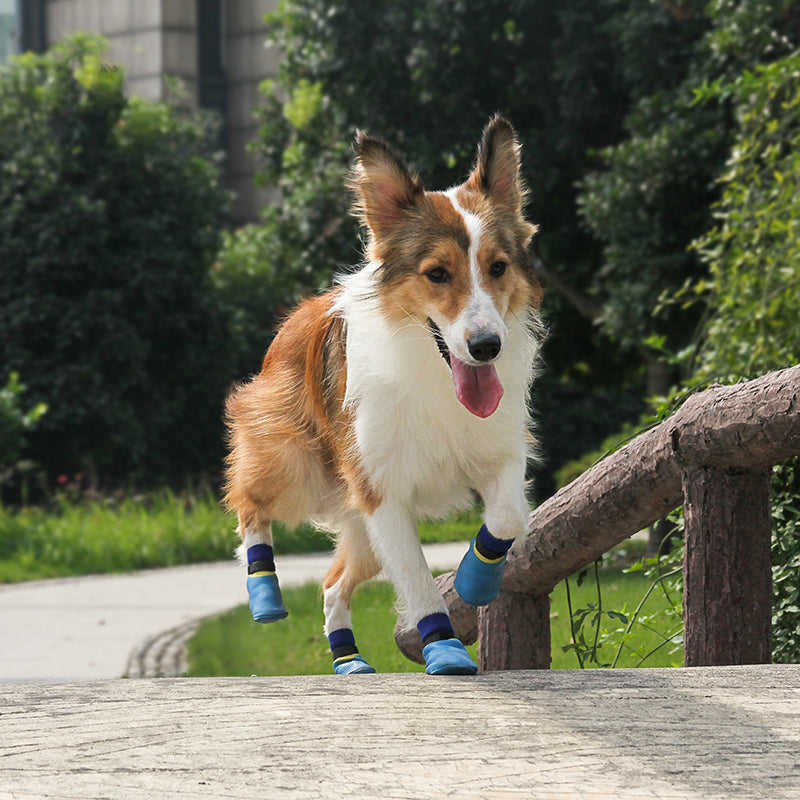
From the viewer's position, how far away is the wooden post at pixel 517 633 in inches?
161

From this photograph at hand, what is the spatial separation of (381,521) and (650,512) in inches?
31.8

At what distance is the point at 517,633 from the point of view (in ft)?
13.4

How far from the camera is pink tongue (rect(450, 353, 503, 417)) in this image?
289cm

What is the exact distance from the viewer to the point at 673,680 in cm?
269

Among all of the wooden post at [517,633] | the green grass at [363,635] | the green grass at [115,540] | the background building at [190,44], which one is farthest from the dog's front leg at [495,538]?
the background building at [190,44]

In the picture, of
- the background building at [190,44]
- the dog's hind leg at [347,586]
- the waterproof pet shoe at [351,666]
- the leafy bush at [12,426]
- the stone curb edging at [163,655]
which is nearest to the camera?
the waterproof pet shoe at [351,666]

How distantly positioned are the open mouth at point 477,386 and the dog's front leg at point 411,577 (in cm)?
47

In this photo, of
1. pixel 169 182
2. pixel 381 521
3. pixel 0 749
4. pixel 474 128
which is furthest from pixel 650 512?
pixel 169 182

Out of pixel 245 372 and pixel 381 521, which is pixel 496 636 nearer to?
pixel 381 521

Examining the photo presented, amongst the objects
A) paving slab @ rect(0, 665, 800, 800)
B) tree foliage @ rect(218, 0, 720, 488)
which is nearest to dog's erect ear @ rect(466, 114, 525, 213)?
paving slab @ rect(0, 665, 800, 800)

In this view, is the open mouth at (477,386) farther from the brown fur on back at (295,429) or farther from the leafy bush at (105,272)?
the leafy bush at (105,272)

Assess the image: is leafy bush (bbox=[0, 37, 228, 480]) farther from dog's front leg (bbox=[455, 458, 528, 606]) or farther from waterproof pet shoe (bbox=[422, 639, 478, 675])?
waterproof pet shoe (bbox=[422, 639, 478, 675])

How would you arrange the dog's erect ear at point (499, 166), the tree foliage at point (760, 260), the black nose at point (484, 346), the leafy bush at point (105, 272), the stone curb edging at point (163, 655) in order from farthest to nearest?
the leafy bush at point (105, 272)
the stone curb edging at point (163, 655)
the tree foliage at point (760, 260)
the dog's erect ear at point (499, 166)
the black nose at point (484, 346)

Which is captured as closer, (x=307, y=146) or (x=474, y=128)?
(x=474, y=128)
